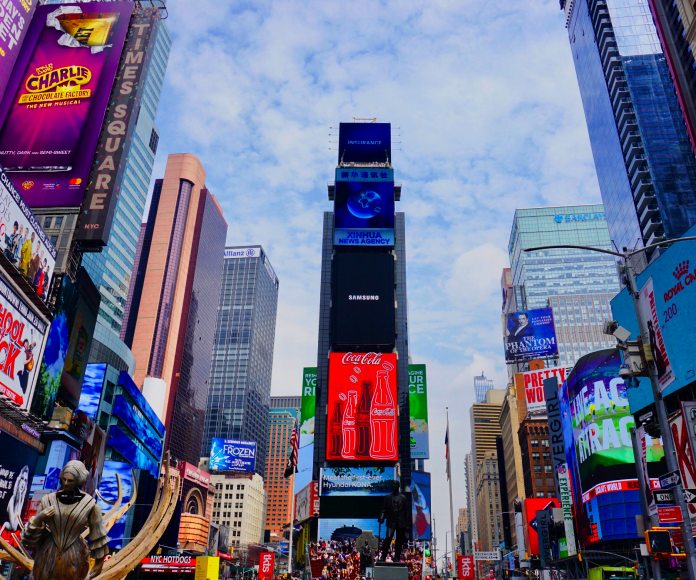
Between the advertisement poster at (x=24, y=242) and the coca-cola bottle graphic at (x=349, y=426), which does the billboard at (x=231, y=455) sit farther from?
A: the advertisement poster at (x=24, y=242)

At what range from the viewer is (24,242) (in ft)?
116

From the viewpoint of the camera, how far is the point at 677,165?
315ft

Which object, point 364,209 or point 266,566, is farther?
point 364,209

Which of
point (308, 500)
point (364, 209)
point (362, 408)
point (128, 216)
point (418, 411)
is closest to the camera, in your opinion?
point (362, 408)

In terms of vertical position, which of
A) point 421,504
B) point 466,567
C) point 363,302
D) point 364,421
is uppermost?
point 363,302

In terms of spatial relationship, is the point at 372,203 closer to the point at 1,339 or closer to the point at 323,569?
the point at 323,569

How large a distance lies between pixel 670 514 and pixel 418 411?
3706 inches

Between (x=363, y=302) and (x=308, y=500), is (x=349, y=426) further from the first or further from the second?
(x=308, y=500)

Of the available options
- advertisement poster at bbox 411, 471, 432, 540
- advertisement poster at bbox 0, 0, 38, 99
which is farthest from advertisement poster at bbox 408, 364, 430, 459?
advertisement poster at bbox 0, 0, 38, 99

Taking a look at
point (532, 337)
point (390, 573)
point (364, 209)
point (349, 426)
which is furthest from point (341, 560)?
point (532, 337)

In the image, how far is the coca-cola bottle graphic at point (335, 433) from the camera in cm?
6969

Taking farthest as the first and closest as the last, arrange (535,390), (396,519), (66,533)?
(535,390) → (396,519) → (66,533)

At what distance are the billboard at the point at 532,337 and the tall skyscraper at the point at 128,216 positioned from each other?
7551cm

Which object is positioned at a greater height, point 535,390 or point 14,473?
point 535,390
